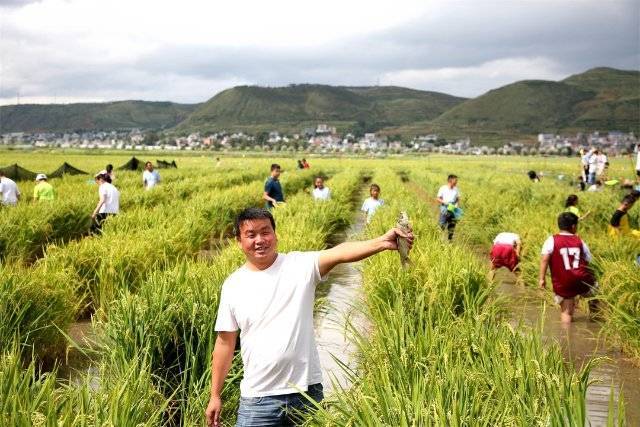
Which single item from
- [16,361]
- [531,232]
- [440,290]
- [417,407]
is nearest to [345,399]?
[417,407]

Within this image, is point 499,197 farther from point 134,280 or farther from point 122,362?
point 122,362

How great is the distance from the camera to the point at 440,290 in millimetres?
5426

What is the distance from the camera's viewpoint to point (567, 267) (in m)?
6.66

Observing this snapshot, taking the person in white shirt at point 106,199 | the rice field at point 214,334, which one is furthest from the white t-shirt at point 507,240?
the person in white shirt at point 106,199

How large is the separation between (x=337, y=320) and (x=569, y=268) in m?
2.62

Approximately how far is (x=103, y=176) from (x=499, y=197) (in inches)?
382

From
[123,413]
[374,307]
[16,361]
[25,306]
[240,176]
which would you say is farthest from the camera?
[240,176]

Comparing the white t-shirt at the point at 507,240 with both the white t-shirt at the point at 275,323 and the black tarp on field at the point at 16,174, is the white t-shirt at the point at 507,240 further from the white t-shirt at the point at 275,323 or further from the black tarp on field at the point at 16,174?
the black tarp on field at the point at 16,174

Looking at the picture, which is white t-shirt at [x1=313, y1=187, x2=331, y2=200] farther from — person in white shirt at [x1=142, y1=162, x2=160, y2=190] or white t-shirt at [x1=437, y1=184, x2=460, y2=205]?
person in white shirt at [x1=142, y1=162, x2=160, y2=190]

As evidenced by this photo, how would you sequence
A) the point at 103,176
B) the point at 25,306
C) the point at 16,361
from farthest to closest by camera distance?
the point at 103,176 → the point at 25,306 → the point at 16,361

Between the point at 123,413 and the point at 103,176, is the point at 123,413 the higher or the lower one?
the lower one

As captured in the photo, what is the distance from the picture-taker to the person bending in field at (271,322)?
9.43 ft

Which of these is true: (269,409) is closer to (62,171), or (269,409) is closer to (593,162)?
(593,162)

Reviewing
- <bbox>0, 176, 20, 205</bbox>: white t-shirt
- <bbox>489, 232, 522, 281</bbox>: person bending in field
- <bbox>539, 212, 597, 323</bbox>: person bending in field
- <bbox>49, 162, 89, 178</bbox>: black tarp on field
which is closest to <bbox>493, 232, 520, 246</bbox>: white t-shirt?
<bbox>489, 232, 522, 281</bbox>: person bending in field
